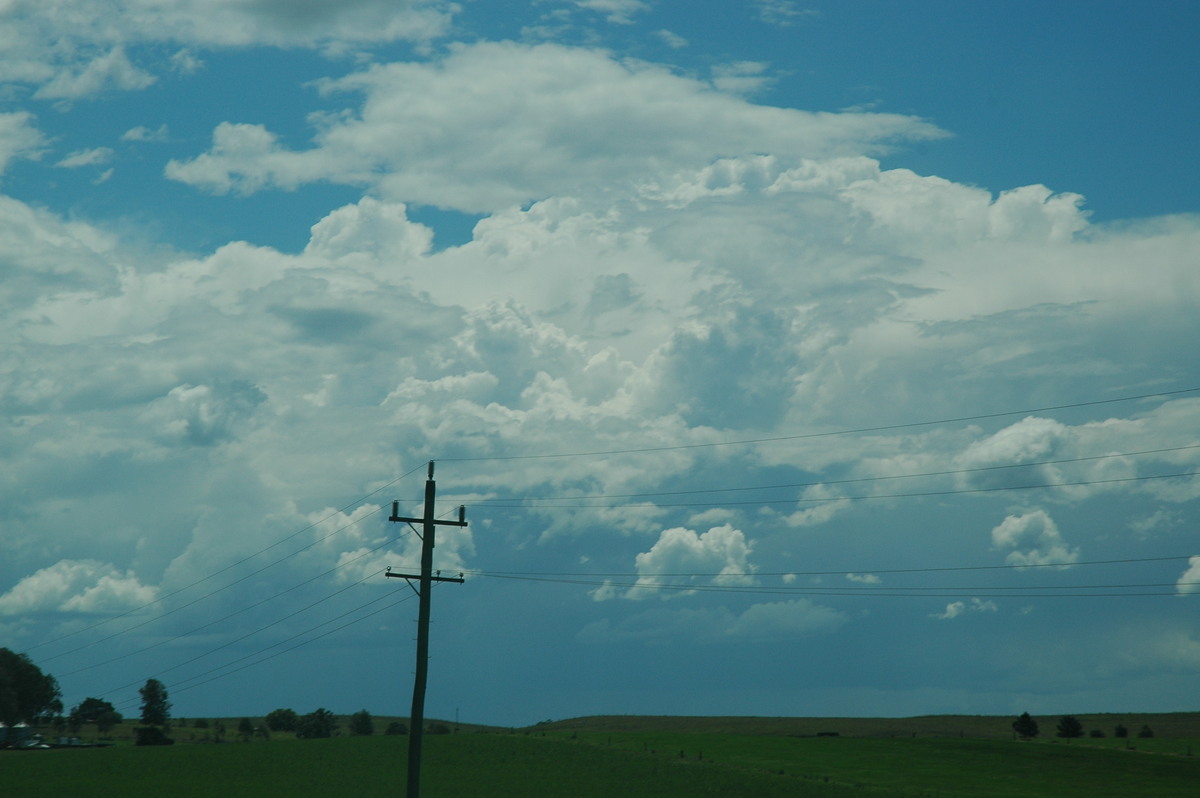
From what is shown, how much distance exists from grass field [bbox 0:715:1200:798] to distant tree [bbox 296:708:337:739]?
5576 cm

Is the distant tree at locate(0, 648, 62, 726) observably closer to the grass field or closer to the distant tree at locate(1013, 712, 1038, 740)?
the grass field

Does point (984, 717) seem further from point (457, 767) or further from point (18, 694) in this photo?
point (18, 694)

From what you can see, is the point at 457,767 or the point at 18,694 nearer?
the point at 457,767

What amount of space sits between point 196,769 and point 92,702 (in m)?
121

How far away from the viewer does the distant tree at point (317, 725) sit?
539ft

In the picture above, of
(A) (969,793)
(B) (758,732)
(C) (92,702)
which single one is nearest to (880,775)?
(A) (969,793)

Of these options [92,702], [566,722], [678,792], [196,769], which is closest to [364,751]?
[196,769]

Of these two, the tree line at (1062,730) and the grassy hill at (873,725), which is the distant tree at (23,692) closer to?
the grassy hill at (873,725)

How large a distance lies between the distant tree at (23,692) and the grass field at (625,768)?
56.4 m

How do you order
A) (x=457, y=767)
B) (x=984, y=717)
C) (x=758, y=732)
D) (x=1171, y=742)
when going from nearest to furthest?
(x=457, y=767), (x=1171, y=742), (x=758, y=732), (x=984, y=717)

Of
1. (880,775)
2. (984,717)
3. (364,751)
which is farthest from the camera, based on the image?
(984,717)

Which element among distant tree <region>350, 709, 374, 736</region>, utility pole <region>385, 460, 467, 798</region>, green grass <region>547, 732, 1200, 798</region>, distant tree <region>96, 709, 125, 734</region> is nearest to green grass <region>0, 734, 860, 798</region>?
green grass <region>547, 732, 1200, 798</region>

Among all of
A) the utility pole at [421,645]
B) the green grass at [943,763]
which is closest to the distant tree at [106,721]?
the green grass at [943,763]

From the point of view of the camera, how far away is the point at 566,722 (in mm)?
170625
